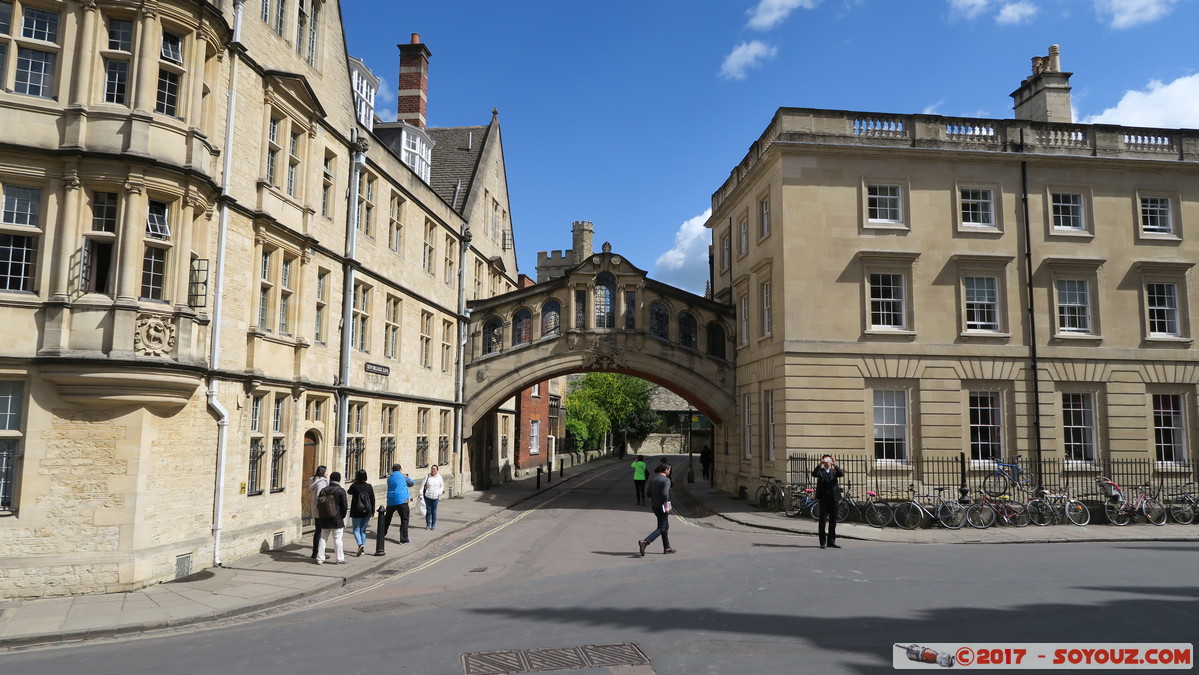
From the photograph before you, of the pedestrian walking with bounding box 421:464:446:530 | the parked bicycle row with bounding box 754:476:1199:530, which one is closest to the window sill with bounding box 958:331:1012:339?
the parked bicycle row with bounding box 754:476:1199:530

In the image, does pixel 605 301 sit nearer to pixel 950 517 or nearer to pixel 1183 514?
pixel 950 517

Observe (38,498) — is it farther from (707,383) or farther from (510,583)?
(707,383)

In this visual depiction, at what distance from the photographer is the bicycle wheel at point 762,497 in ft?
76.0

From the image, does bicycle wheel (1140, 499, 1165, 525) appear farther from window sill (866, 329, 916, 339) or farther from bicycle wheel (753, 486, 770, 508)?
bicycle wheel (753, 486, 770, 508)

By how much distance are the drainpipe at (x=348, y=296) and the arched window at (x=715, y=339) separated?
1431 cm

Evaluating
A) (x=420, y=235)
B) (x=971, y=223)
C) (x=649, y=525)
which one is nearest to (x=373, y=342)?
(x=420, y=235)

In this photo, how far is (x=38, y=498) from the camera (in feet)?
36.3

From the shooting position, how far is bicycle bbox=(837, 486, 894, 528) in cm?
1941

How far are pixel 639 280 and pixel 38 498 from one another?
21020mm

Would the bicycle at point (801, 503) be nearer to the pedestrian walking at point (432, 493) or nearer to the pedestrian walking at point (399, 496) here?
the pedestrian walking at point (432, 493)

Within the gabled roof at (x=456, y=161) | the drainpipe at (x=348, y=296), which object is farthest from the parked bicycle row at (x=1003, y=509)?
the gabled roof at (x=456, y=161)

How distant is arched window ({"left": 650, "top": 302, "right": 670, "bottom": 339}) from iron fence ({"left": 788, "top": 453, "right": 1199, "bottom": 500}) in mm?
8582

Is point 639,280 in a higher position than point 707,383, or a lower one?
higher

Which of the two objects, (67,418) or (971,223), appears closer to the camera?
(67,418)
